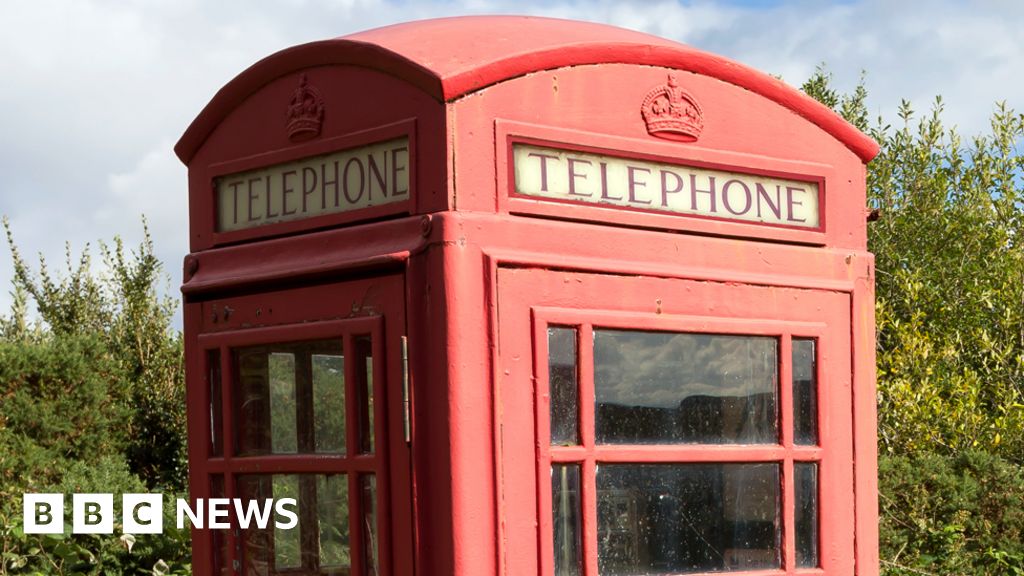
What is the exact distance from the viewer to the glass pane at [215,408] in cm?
395

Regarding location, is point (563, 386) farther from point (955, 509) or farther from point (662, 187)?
point (955, 509)

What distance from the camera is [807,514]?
402 cm

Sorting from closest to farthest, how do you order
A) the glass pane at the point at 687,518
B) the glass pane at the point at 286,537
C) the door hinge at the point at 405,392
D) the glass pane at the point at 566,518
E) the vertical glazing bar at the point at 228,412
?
the door hinge at the point at 405,392
the glass pane at the point at 566,518
the glass pane at the point at 687,518
the glass pane at the point at 286,537
the vertical glazing bar at the point at 228,412

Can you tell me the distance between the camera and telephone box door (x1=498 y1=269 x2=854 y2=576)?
346cm

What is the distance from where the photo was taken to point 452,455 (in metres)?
3.35

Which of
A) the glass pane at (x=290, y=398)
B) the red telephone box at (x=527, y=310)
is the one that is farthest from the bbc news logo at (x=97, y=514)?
the red telephone box at (x=527, y=310)

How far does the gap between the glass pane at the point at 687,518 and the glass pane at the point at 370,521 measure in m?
0.55

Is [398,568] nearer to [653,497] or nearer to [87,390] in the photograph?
[653,497]

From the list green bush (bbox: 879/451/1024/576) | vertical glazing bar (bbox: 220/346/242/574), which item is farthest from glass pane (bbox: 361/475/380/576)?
green bush (bbox: 879/451/1024/576)

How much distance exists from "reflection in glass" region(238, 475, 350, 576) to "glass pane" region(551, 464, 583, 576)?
52cm

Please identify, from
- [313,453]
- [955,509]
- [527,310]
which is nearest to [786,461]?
[527,310]

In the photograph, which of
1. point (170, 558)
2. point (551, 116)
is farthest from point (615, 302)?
point (170, 558)

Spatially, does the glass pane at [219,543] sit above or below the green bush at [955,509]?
above

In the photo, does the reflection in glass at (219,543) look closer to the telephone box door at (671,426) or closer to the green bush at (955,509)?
the telephone box door at (671,426)
